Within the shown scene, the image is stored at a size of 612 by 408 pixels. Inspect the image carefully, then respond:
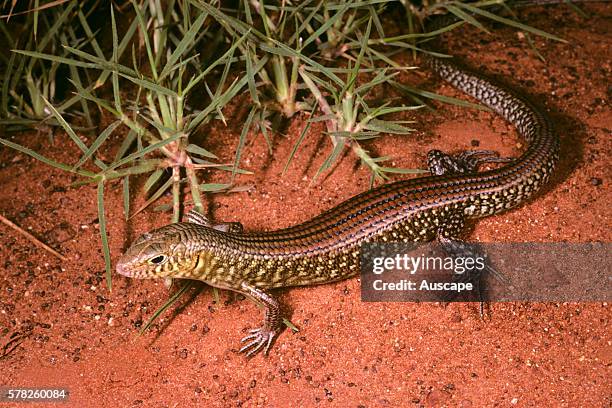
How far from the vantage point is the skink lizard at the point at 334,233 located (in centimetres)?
438

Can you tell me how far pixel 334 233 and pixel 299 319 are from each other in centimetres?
65

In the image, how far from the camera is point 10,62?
17.8 ft

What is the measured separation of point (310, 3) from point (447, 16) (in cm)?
164

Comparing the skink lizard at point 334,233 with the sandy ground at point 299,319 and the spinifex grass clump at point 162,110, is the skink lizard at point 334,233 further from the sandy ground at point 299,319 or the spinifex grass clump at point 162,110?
the spinifex grass clump at point 162,110

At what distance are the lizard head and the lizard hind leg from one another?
2.07 meters

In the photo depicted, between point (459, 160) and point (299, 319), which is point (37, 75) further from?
point (459, 160)

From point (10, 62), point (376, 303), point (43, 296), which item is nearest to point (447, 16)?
point (376, 303)

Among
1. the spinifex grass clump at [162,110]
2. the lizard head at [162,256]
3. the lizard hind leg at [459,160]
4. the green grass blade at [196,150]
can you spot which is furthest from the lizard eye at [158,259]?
the lizard hind leg at [459,160]

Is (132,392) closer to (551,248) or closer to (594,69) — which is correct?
(551,248)

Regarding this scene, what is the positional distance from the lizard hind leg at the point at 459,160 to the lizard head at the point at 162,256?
2.07m

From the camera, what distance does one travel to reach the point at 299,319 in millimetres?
4707

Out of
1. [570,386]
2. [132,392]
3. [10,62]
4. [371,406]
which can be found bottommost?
[132,392]

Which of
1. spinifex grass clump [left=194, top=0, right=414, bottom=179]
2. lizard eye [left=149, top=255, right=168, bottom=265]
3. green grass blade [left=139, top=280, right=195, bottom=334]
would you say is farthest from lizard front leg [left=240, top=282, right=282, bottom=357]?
spinifex grass clump [left=194, top=0, right=414, bottom=179]

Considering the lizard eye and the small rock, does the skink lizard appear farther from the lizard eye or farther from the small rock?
the small rock
